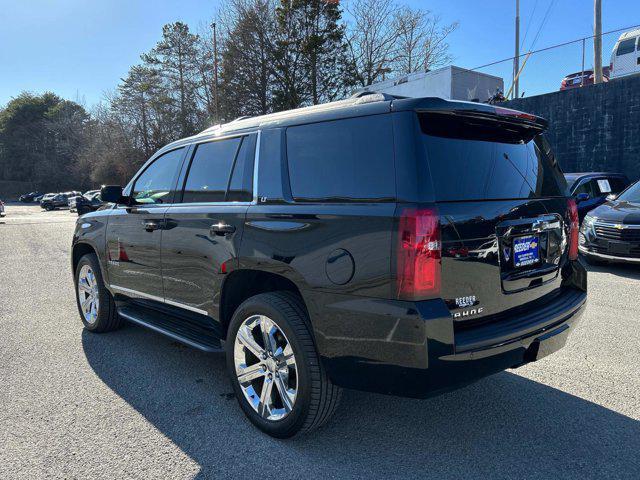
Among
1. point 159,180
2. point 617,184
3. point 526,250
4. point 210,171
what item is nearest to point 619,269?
point 617,184

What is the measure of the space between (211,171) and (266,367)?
1534 millimetres

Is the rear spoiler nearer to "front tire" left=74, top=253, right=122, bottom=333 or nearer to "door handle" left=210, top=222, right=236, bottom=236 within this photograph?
"door handle" left=210, top=222, right=236, bottom=236

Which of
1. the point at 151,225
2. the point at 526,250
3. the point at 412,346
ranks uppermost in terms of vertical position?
the point at 151,225

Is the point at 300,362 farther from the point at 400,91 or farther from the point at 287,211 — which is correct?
the point at 400,91

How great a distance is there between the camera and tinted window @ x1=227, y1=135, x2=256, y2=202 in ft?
10.4

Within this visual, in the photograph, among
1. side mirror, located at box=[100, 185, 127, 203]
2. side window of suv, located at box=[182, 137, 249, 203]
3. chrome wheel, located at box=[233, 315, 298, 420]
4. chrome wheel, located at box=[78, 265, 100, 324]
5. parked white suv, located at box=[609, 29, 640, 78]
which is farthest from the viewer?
parked white suv, located at box=[609, 29, 640, 78]

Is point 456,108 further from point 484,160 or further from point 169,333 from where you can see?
point 169,333

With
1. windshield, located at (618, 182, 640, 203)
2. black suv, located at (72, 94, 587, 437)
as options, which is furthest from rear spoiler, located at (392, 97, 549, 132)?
windshield, located at (618, 182, 640, 203)

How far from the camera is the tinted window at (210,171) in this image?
11.2 ft

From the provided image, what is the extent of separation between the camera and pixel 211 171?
141 inches

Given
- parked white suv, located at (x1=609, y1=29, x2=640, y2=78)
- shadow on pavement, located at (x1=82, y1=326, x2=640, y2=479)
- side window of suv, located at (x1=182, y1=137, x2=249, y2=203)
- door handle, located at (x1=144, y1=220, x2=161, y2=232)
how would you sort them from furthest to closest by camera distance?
parked white suv, located at (x1=609, y1=29, x2=640, y2=78) → door handle, located at (x1=144, y1=220, x2=161, y2=232) → side window of suv, located at (x1=182, y1=137, x2=249, y2=203) → shadow on pavement, located at (x1=82, y1=326, x2=640, y2=479)

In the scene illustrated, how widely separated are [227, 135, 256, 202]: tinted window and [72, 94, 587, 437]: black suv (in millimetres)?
11

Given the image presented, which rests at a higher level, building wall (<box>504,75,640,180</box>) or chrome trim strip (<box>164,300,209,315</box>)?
building wall (<box>504,75,640,180</box>)

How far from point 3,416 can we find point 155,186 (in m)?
2.06
